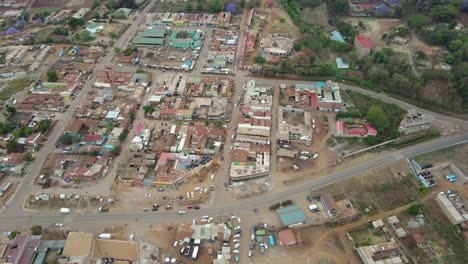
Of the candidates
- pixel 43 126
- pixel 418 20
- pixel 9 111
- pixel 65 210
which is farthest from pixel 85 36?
pixel 418 20

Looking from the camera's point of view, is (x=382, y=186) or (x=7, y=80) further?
(x=7, y=80)

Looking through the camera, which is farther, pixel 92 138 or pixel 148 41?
pixel 148 41

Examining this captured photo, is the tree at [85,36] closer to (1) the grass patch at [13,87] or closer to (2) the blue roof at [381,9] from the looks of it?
(1) the grass patch at [13,87]

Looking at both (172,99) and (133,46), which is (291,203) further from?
(133,46)

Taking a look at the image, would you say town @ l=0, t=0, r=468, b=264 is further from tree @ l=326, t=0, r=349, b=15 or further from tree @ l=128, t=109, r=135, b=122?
tree @ l=128, t=109, r=135, b=122

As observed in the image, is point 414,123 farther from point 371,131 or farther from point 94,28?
point 94,28

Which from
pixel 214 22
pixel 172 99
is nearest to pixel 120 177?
pixel 172 99
